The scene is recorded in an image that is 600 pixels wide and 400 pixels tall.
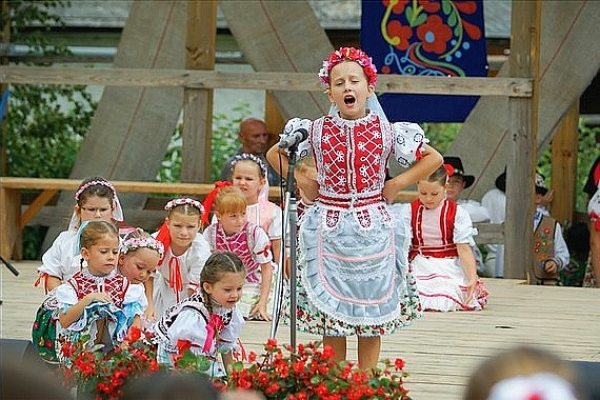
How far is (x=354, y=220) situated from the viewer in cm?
537

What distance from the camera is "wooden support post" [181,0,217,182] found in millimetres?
9859

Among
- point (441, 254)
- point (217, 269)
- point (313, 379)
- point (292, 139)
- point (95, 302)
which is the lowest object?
point (313, 379)

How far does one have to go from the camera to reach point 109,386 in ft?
15.5

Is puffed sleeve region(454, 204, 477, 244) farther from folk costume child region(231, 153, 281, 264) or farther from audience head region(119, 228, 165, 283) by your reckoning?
audience head region(119, 228, 165, 283)

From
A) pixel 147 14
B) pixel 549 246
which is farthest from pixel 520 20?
pixel 147 14

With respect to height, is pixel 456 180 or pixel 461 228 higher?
pixel 456 180

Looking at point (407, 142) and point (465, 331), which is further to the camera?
point (465, 331)

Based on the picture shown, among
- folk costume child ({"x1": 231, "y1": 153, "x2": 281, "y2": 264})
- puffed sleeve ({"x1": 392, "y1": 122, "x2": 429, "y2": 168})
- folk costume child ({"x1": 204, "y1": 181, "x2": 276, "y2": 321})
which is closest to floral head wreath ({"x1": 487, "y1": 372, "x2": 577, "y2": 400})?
puffed sleeve ({"x1": 392, "y1": 122, "x2": 429, "y2": 168})

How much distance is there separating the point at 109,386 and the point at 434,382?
1.51 metres

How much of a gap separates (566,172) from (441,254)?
3826mm

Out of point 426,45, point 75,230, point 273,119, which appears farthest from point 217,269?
point 273,119

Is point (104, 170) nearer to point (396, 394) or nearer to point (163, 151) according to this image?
point (163, 151)

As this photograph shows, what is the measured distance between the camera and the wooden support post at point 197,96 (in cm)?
986

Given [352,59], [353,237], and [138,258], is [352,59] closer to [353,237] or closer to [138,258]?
[353,237]
